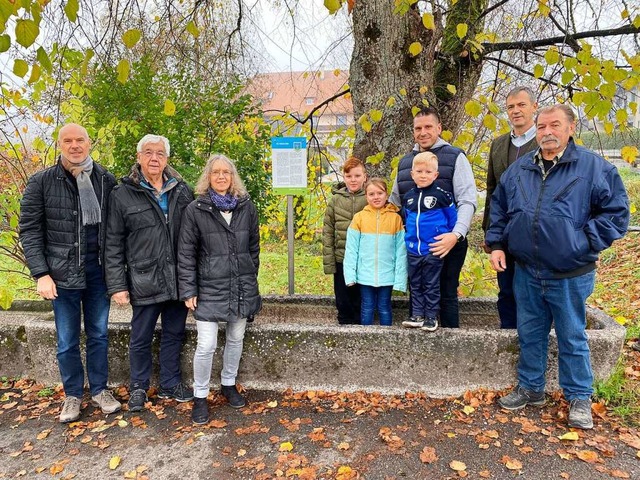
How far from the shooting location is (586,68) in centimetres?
370

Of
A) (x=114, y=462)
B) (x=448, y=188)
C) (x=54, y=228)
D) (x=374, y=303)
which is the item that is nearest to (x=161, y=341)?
(x=114, y=462)

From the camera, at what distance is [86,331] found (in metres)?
3.62

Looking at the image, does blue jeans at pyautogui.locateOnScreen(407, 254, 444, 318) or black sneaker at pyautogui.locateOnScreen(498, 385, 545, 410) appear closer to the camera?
black sneaker at pyautogui.locateOnScreen(498, 385, 545, 410)

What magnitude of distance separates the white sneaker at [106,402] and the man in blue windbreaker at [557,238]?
2847 mm

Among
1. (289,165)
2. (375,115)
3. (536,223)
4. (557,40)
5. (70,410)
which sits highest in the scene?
(557,40)

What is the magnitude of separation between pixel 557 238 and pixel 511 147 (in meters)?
1.05

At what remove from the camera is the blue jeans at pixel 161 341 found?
11.7ft

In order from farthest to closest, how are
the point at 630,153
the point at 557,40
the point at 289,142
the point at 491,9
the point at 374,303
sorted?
the point at 557,40, the point at 491,9, the point at 289,142, the point at 630,153, the point at 374,303

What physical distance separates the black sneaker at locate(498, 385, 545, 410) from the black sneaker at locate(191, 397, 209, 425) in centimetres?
213

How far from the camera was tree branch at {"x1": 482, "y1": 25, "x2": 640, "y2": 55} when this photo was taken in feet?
15.7

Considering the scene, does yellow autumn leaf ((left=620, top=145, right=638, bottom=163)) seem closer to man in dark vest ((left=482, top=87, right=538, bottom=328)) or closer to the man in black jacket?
man in dark vest ((left=482, top=87, right=538, bottom=328))

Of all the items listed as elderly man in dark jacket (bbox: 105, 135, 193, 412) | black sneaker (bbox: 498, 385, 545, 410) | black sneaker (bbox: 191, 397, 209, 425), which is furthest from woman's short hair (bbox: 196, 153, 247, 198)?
black sneaker (bbox: 498, 385, 545, 410)

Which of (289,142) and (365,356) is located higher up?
(289,142)

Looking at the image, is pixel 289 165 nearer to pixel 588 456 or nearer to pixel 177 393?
pixel 177 393
